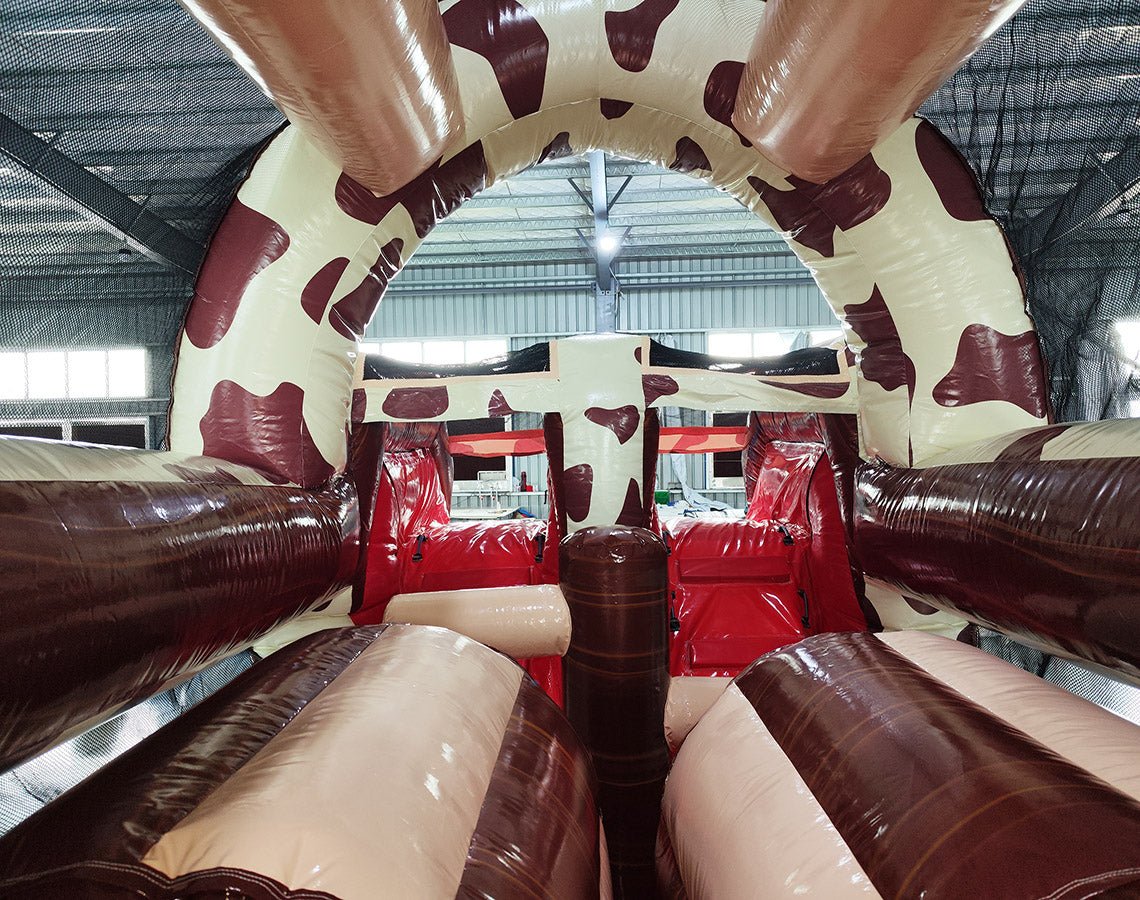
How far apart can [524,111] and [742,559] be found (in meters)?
1.46

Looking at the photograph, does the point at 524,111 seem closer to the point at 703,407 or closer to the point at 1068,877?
the point at 703,407

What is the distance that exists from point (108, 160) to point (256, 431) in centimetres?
50

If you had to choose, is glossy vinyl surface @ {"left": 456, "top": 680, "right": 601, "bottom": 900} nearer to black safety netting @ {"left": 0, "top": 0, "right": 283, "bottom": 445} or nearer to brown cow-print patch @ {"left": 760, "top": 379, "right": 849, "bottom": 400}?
black safety netting @ {"left": 0, "top": 0, "right": 283, "bottom": 445}

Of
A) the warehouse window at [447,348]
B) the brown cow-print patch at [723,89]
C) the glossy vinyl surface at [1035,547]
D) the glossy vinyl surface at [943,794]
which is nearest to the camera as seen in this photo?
the glossy vinyl surface at [943,794]

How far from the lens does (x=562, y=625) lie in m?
1.26

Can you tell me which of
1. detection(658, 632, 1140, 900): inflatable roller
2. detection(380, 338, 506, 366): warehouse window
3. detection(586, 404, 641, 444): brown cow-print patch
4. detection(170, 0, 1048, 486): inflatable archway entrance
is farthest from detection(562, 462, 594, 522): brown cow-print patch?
detection(380, 338, 506, 366): warehouse window

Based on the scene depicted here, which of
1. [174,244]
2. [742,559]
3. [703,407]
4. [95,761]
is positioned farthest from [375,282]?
[95,761]

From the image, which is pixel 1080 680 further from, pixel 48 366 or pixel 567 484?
pixel 48 366

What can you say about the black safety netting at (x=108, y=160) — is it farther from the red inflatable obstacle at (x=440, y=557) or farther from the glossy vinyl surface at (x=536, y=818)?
the glossy vinyl surface at (x=536, y=818)

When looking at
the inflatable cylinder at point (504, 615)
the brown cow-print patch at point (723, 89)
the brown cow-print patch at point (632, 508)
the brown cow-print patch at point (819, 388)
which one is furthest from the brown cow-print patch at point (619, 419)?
the brown cow-print patch at point (723, 89)

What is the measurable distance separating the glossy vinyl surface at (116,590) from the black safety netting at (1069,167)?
4.93 feet

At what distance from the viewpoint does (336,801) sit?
52cm

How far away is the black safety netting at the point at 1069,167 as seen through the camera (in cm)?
120

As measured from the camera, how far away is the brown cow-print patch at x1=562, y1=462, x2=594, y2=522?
6.78 ft
